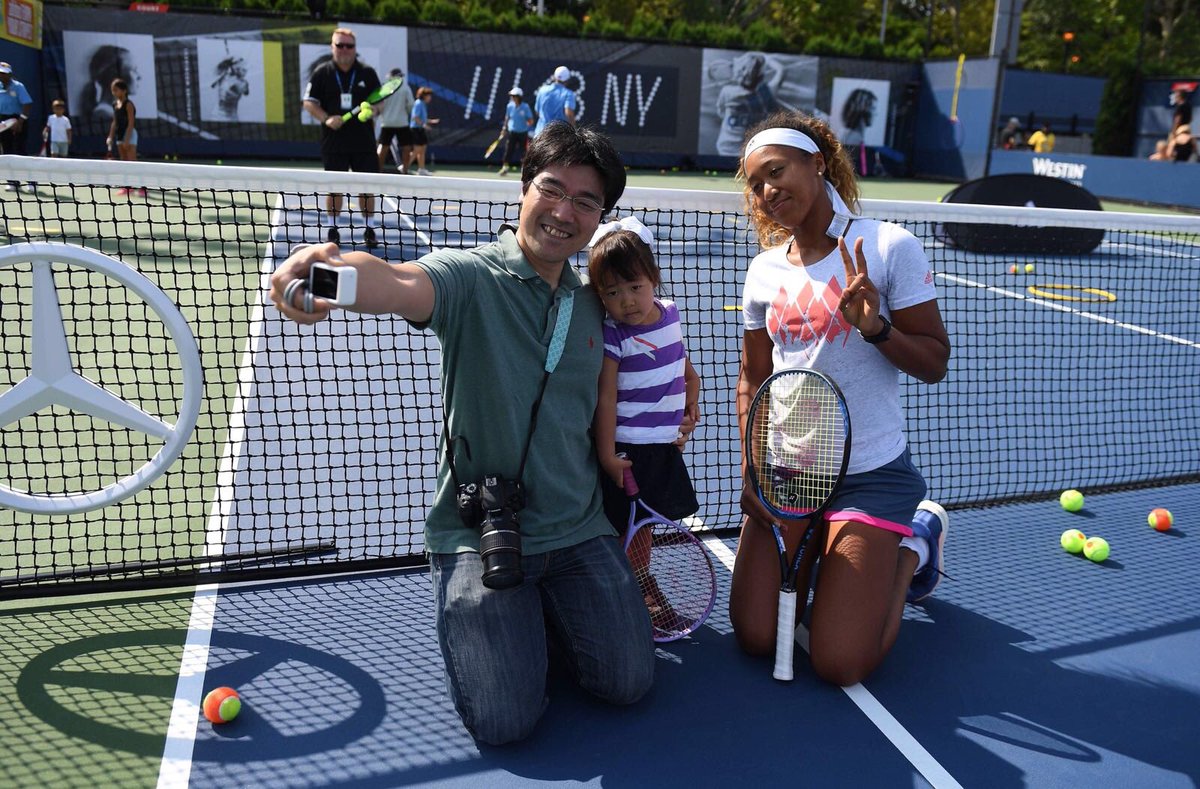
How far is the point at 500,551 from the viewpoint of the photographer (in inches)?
101

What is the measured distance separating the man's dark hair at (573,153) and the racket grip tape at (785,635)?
4.40ft

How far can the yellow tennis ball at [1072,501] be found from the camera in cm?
438

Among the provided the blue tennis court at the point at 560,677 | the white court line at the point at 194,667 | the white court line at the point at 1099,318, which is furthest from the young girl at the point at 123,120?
the white court line at the point at 1099,318

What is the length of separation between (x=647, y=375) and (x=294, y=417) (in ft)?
7.79

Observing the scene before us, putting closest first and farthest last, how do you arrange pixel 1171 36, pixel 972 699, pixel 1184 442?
1. pixel 972 699
2. pixel 1184 442
3. pixel 1171 36

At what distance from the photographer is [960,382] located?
6402 mm

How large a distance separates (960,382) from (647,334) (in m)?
4.06

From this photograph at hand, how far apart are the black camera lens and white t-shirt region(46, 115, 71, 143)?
1569 cm

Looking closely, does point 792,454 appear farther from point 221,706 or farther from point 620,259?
point 221,706

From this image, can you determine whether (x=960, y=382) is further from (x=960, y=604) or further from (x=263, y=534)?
(x=263, y=534)

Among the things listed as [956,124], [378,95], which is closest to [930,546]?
[378,95]

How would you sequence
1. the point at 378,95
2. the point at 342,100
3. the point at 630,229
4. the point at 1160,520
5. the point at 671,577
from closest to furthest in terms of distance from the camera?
the point at 630,229, the point at 671,577, the point at 1160,520, the point at 378,95, the point at 342,100

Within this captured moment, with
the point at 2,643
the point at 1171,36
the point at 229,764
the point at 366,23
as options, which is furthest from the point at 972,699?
the point at 1171,36

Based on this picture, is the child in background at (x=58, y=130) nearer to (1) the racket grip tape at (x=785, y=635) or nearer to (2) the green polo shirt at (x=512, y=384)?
(2) the green polo shirt at (x=512, y=384)
